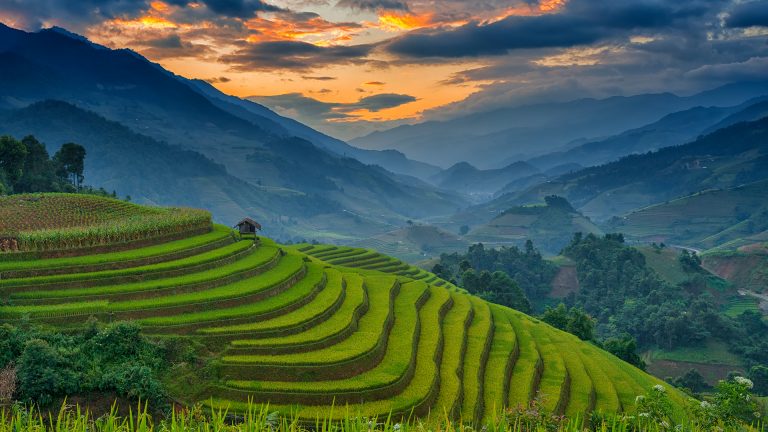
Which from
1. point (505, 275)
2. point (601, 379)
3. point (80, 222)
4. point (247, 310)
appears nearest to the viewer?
point (247, 310)

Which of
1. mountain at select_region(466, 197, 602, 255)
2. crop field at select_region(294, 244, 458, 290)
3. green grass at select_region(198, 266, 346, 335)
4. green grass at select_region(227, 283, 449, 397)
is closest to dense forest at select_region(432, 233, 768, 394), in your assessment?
crop field at select_region(294, 244, 458, 290)

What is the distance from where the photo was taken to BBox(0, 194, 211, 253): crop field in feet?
88.4

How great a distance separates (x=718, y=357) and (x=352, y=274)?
5129 cm

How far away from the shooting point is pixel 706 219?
6329 inches

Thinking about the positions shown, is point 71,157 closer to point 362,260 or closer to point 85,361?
point 362,260

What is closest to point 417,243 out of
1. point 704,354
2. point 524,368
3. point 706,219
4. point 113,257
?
point 706,219

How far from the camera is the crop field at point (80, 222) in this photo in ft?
88.4

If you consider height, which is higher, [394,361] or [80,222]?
[80,222]

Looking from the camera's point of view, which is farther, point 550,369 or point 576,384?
point 550,369

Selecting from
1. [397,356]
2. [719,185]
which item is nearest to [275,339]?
[397,356]

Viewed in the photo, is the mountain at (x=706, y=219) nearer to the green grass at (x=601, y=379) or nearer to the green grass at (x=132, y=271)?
the green grass at (x=601, y=379)

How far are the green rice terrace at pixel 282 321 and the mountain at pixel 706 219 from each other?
436 feet

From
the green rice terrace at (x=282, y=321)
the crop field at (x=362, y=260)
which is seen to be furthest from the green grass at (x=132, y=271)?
the crop field at (x=362, y=260)

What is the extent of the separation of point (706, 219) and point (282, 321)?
16664cm
